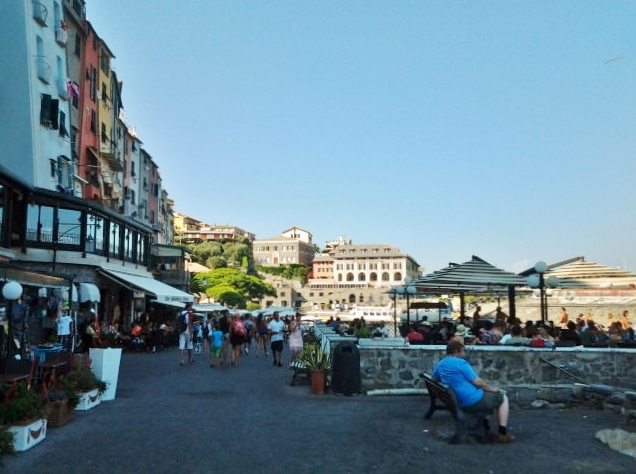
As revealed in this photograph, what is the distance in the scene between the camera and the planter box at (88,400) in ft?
31.0

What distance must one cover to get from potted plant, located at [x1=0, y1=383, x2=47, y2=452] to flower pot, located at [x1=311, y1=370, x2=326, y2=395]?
5.29 m

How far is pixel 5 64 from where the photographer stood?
81.9 ft

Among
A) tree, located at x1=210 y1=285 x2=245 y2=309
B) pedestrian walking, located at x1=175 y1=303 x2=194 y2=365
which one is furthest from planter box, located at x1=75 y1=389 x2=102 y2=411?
tree, located at x1=210 y1=285 x2=245 y2=309

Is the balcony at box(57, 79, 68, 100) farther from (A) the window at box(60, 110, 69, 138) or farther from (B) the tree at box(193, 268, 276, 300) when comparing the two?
(B) the tree at box(193, 268, 276, 300)

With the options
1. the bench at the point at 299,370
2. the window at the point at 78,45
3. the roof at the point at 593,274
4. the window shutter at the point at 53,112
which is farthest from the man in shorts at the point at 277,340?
the window at the point at 78,45

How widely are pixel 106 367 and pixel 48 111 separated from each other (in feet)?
64.2

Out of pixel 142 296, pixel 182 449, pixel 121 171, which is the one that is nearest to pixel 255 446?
pixel 182 449

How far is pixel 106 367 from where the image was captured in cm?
1067

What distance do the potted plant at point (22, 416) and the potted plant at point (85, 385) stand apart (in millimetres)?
1792

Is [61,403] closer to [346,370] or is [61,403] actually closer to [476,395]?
[346,370]

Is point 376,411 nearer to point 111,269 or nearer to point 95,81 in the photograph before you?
point 111,269

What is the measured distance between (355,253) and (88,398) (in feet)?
514

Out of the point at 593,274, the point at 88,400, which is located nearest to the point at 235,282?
the point at 593,274

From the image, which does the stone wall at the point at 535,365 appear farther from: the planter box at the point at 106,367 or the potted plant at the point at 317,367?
the planter box at the point at 106,367
